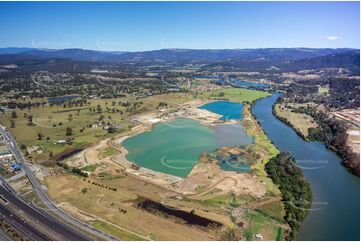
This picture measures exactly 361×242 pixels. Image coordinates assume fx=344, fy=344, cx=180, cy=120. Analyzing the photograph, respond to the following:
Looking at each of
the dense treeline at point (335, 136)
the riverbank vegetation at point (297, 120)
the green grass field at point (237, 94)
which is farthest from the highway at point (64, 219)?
the green grass field at point (237, 94)

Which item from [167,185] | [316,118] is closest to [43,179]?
[167,185]

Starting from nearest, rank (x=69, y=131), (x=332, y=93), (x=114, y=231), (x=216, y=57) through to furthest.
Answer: (x=114, y=231) → (x=69, y=131) → (x=332, y=93) → (x=216, y=57)

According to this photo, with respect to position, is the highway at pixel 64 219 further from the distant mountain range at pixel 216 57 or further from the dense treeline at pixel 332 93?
the distant mountain range at pixel 216 57

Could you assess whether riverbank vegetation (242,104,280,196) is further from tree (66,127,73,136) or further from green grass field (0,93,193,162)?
tree (66,127,73,136)

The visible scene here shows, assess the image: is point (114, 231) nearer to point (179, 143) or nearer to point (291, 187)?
point (291, 187)

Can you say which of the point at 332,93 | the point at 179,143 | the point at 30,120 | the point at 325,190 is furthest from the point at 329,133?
the point at 30,120

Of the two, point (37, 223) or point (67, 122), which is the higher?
point (37, 223)

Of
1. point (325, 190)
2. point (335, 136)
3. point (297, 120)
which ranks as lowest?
point (297, 120)
